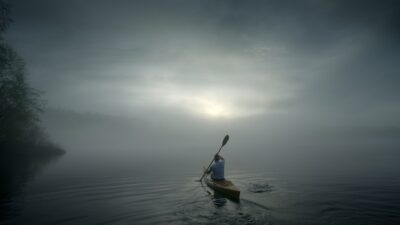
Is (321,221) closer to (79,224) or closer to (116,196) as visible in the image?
(79,224)

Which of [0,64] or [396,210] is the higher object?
[0,64]

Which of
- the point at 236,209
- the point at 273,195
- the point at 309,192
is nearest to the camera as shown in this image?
the point at 236,209

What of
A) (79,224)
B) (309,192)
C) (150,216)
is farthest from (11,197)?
(309,192)

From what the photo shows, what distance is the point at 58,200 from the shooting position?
1994 cm

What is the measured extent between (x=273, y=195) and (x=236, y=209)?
20.4 ft

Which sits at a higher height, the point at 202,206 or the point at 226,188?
the point at 226,188

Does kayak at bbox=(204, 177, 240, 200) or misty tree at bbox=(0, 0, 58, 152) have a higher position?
misty tree at bbox=(0, 0, 58, 152)

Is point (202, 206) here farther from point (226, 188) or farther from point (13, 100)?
point (13, 100)

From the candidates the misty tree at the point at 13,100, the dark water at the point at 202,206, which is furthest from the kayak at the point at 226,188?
the misty tree at the point at 13,100

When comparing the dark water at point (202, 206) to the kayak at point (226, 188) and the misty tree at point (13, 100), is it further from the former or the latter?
the misty tree at point (13, 100)

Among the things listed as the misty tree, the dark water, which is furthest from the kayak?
the misty tree

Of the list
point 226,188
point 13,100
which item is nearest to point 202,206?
point 226,188

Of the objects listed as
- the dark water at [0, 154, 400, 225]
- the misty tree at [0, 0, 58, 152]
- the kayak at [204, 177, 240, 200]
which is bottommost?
the dark water at [0, 154, 400, 225]

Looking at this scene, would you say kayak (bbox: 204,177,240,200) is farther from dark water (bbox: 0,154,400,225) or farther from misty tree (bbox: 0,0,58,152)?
misty tree (bbox: 0,0,58,152)
